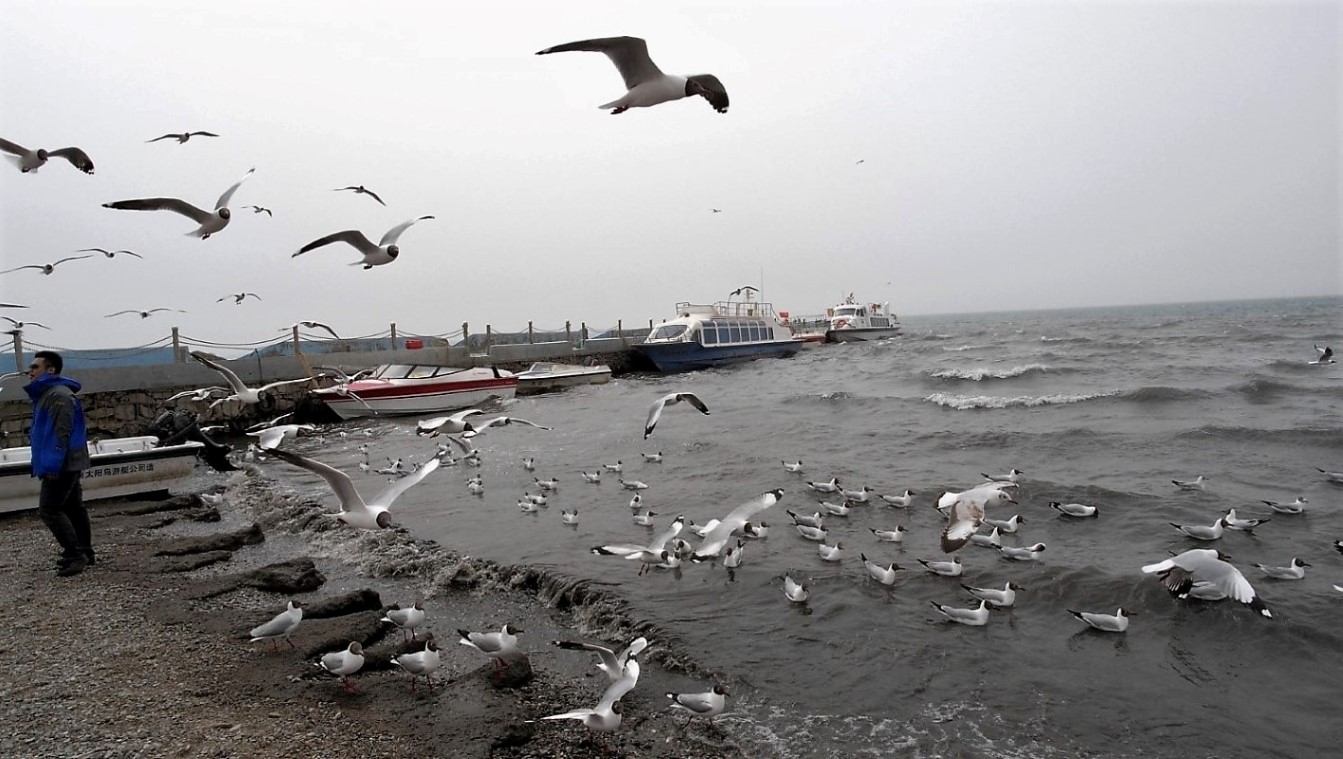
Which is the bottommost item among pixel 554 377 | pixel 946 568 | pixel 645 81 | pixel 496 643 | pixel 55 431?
pixel 946 568

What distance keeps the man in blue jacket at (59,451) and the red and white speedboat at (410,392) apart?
1473 centimetres

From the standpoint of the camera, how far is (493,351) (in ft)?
109

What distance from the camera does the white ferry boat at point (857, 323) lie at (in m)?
59.7

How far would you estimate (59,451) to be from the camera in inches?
282

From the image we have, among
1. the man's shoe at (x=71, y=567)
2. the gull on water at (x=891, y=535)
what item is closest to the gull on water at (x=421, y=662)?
the man's shoe at (x=71, y=567)

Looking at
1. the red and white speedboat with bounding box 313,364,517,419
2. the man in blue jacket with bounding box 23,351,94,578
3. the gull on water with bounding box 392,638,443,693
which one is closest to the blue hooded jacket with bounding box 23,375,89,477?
the man in blue jacket with bounding box 23,351,94,578

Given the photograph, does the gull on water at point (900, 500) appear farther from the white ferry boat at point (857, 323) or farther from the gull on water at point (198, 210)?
the white ferry boat at point (857, 323)

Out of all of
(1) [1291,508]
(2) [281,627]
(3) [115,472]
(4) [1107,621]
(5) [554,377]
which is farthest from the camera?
(5) [554,377]

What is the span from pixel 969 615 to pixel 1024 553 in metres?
2.03

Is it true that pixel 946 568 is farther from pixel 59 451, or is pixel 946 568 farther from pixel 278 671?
pixel 59 451

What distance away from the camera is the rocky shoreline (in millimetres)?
4375

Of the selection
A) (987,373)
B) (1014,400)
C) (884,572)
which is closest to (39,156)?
(884,572)

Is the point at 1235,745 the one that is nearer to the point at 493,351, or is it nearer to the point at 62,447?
the point at 62,447

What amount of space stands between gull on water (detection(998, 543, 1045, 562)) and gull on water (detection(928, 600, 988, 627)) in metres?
1.70
